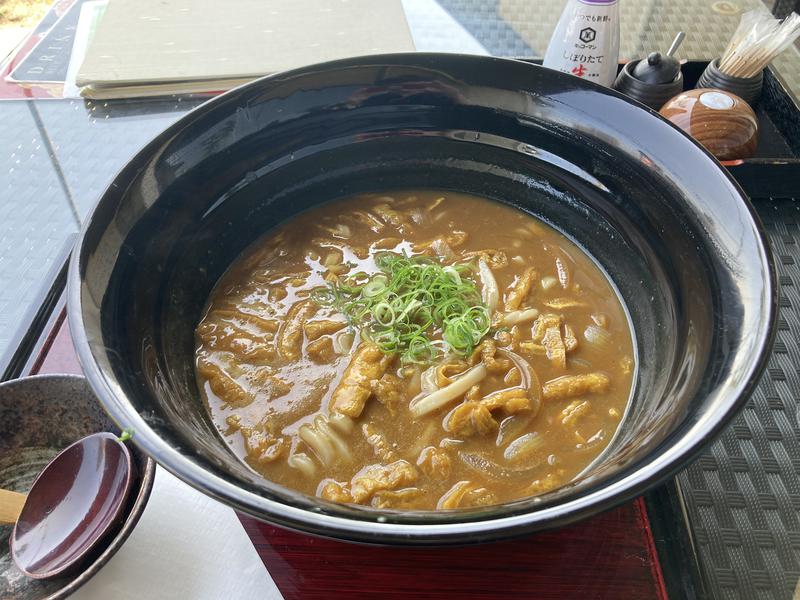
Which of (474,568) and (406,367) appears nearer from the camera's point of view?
(474,568)

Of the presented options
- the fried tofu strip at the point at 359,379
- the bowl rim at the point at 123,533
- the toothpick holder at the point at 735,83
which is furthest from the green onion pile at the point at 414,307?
the toothpick holder at the point at 735,83

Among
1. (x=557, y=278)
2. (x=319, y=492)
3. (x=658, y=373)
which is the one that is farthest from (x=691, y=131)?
(x=319, y=492)

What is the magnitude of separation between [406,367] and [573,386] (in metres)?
0.54

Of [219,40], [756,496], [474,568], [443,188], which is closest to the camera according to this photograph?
Result: [474,568]

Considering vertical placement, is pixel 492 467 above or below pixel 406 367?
below

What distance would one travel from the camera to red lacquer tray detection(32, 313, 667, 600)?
1587 mm

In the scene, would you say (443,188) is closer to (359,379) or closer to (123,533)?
(359,379)

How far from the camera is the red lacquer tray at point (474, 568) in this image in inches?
62.5

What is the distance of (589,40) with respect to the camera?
9.68 feet

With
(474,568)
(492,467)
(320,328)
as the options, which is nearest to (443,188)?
(320,328)

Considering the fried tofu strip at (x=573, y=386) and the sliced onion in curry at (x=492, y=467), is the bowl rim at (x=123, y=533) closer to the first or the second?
the sliced onion in curry at (x=492, y=467)

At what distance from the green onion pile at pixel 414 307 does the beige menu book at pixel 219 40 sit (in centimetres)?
159

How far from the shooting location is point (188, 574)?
5.67 feet

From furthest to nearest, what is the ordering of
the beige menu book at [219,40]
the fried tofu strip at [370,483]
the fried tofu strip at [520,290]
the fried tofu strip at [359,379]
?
the beige menu book at [219,40]
the fried tofu strip at [520,290]
the fried tofu strip at [359,379]
the fried tofu strip at [370,483]
